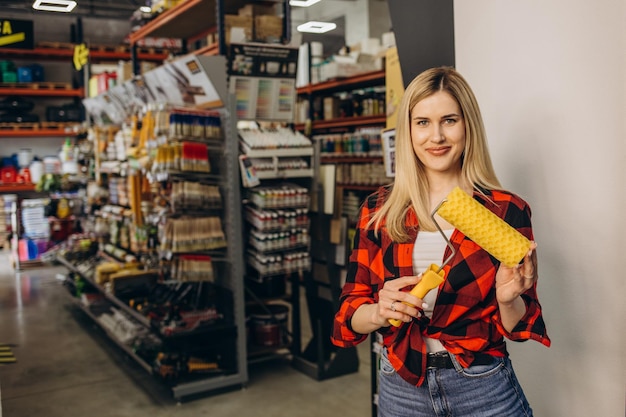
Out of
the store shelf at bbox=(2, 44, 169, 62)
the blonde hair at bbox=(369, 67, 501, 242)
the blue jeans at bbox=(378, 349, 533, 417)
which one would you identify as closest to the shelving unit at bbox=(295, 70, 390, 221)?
the store shelf at bbox=(2, 44, 169, 62)

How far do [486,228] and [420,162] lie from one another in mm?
380

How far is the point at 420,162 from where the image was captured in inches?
68.4

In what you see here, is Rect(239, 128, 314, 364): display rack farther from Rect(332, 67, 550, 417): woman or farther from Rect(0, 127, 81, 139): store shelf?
Rect(0, 127, 81, 139): store shelf

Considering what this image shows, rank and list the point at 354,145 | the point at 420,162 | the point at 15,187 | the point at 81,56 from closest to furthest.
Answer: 1. the point at 420,162
2. the point at 354,145
3. the point at 81,56
4. the point at 15,187

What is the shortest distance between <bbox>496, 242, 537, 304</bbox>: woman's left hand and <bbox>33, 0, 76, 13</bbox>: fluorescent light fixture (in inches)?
119

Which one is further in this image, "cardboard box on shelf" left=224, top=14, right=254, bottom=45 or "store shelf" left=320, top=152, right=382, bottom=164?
"store shelf" left=320, top=152, right=382, bottom=164

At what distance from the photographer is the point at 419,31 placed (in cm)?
261

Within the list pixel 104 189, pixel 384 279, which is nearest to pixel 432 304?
pixel 384 279

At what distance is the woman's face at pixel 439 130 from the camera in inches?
64.6

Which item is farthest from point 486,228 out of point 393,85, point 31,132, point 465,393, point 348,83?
point 31,132

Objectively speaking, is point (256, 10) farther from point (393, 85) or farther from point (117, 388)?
point (117, 388)

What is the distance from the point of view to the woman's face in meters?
1.64

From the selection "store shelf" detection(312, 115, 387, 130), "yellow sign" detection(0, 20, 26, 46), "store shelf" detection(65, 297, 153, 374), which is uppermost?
"yellow sign" detection(0, 20, 26, 46)

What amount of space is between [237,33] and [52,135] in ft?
26.2
